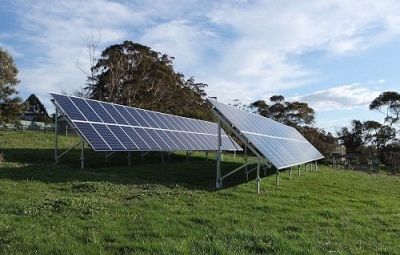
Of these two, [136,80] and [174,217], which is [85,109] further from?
[136,80]

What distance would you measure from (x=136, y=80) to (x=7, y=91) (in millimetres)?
16076

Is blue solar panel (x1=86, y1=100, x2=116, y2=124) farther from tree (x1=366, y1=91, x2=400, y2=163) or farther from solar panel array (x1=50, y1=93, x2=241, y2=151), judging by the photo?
tree (x1=366, y1=91, x2=400, y2=163)

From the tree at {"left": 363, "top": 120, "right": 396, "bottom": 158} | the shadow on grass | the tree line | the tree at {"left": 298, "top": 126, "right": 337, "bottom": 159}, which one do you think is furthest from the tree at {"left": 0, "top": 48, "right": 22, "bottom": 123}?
the tree at {"left": 363, "top": 120, "right": 396, "bottom": 158}

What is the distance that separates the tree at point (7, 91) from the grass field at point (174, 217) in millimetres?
23068

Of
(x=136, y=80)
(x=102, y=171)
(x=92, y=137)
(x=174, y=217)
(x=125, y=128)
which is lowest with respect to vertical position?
(x=174, y=217)

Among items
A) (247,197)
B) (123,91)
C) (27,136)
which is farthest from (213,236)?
(123,91)

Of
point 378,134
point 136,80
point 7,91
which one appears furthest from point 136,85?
point 378,134

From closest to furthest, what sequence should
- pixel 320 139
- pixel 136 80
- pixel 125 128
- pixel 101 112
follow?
pixel 101 112
pixel 125 128
pixel 136 80
pixel 320 139

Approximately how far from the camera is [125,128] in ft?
70.1

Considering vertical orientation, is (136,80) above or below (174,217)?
above

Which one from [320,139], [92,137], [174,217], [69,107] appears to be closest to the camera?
[174,217]

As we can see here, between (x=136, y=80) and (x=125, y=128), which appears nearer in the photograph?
(x=125, y=128)

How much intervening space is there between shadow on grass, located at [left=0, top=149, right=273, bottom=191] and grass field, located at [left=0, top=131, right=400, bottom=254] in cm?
10

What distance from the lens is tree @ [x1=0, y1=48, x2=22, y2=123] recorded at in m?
38.6
